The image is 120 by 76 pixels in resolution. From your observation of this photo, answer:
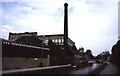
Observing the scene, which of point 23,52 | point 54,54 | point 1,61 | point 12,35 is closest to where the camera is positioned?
point 1,61

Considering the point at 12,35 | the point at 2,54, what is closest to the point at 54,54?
the point at 2,54

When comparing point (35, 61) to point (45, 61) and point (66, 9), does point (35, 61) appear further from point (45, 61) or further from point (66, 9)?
point (66, 9)

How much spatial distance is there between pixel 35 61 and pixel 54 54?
1460 cm

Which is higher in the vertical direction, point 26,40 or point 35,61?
point 26,40

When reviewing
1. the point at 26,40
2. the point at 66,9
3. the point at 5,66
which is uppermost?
the point at 66,9

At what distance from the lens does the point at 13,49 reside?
134 feet

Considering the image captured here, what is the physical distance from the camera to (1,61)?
36.8 m

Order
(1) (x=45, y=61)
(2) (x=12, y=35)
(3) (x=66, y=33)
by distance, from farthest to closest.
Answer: (2) (x=12, y=35) → (3) (x=66, y=33) → (1) (x=45, y=61)

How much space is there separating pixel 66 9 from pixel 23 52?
39.6 meters

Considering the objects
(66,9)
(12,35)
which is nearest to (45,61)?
(66,9)

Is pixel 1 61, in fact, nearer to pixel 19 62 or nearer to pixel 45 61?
pixel 19 62

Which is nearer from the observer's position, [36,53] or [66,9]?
[36,53]

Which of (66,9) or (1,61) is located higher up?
(66,9)

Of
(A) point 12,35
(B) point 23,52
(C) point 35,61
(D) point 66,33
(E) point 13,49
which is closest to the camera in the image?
(E) point 13,49
